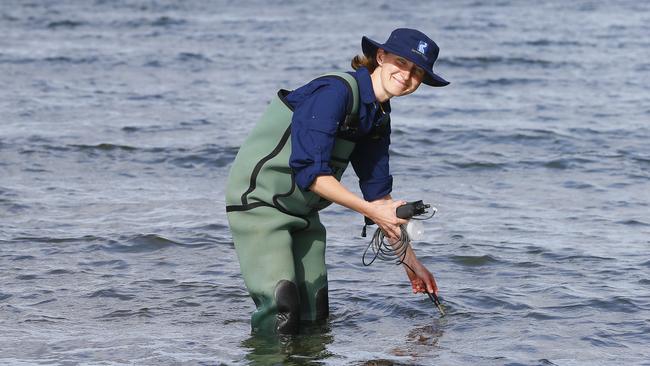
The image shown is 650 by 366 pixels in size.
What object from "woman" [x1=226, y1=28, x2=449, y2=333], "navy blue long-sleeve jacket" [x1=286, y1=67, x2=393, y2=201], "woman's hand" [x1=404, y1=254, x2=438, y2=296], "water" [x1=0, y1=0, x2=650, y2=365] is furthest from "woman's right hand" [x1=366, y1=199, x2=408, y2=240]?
"water" [x1=0, y1=0, x2=650, y2=365]

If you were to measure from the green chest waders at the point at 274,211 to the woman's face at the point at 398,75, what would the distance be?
0.17m

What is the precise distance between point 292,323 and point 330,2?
2905cm

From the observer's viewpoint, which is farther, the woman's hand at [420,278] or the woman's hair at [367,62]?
the woman's hand at [420,278]

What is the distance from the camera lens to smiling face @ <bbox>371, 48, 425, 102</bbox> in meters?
6.13

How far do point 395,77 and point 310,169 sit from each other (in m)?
0.65

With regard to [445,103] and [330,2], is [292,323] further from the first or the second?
[330,2]

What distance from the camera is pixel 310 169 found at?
235 inches

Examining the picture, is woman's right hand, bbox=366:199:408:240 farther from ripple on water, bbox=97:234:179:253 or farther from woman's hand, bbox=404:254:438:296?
ripple on water, bbox=97:234:179:253

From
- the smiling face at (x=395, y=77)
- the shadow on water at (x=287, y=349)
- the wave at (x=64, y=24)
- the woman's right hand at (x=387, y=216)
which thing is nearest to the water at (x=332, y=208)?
the shadow on water at (x=287, y=349)

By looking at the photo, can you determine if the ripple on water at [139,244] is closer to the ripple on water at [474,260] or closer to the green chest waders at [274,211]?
the ripple on water at [474,260]

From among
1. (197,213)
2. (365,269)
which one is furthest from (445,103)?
(365,269)

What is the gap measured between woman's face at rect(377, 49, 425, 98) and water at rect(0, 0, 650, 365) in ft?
5.21

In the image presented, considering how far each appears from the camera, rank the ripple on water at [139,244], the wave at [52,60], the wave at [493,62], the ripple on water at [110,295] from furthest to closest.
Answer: the wave at [493,62] → the wave at [52,60] → the ripple on water at [139,244] → the ripple on water at [110,295]

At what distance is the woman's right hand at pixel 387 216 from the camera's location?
605 cm
